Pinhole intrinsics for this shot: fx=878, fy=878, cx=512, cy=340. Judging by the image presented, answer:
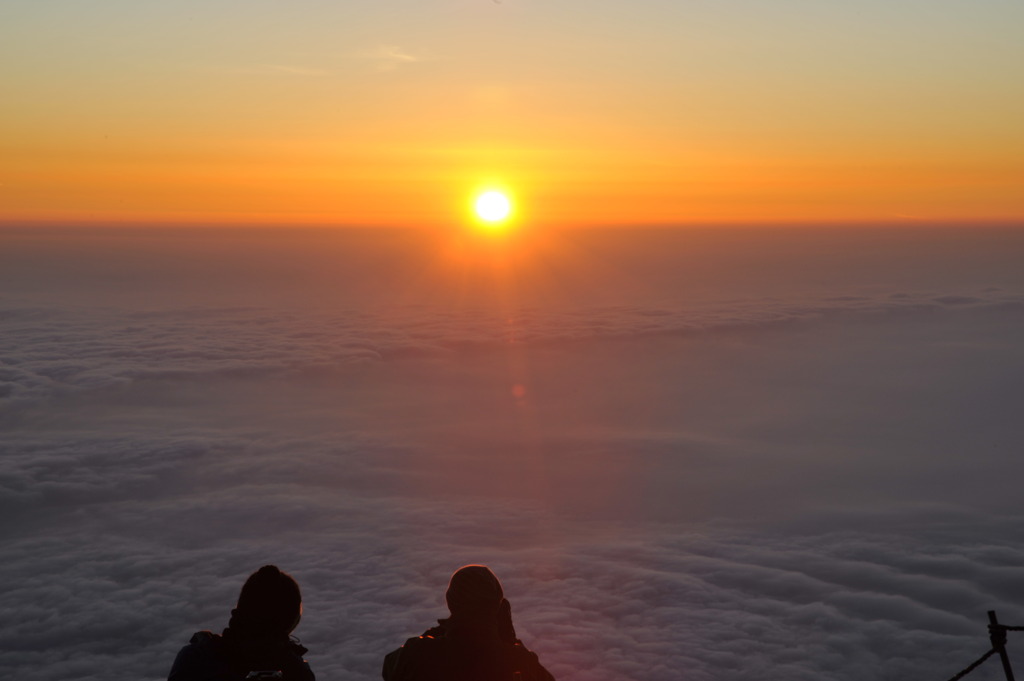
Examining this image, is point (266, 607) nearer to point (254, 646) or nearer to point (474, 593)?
point (254, 646)

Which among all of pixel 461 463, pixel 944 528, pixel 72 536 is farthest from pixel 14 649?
pixel 461 463

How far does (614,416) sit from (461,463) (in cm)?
1987

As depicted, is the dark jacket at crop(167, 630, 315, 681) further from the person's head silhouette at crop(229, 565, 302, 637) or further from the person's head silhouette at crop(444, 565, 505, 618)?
the person's head silhouette at crop(444, 565, 505, 618)

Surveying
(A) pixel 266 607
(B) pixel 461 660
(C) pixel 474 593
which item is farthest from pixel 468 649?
(A) pixel 266 607

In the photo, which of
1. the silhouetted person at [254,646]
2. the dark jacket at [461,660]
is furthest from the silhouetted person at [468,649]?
the silhouetted person at [254,646]

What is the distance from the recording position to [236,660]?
275 centimetres

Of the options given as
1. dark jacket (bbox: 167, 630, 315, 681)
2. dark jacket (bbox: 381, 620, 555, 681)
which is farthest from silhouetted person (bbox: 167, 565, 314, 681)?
dark jacket (bbox: 381, 620, 555, 681)

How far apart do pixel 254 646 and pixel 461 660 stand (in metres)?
0.67

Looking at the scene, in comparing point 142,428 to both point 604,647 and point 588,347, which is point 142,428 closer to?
point 604,647

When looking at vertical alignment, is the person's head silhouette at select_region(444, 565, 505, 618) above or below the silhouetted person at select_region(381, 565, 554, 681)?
above

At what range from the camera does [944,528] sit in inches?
1121

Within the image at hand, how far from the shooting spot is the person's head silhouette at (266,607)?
8.96 ft

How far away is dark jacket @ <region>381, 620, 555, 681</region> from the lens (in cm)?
292

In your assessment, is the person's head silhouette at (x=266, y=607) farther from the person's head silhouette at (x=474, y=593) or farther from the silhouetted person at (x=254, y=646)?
the person's head silhouette at (x=474, y=593)
